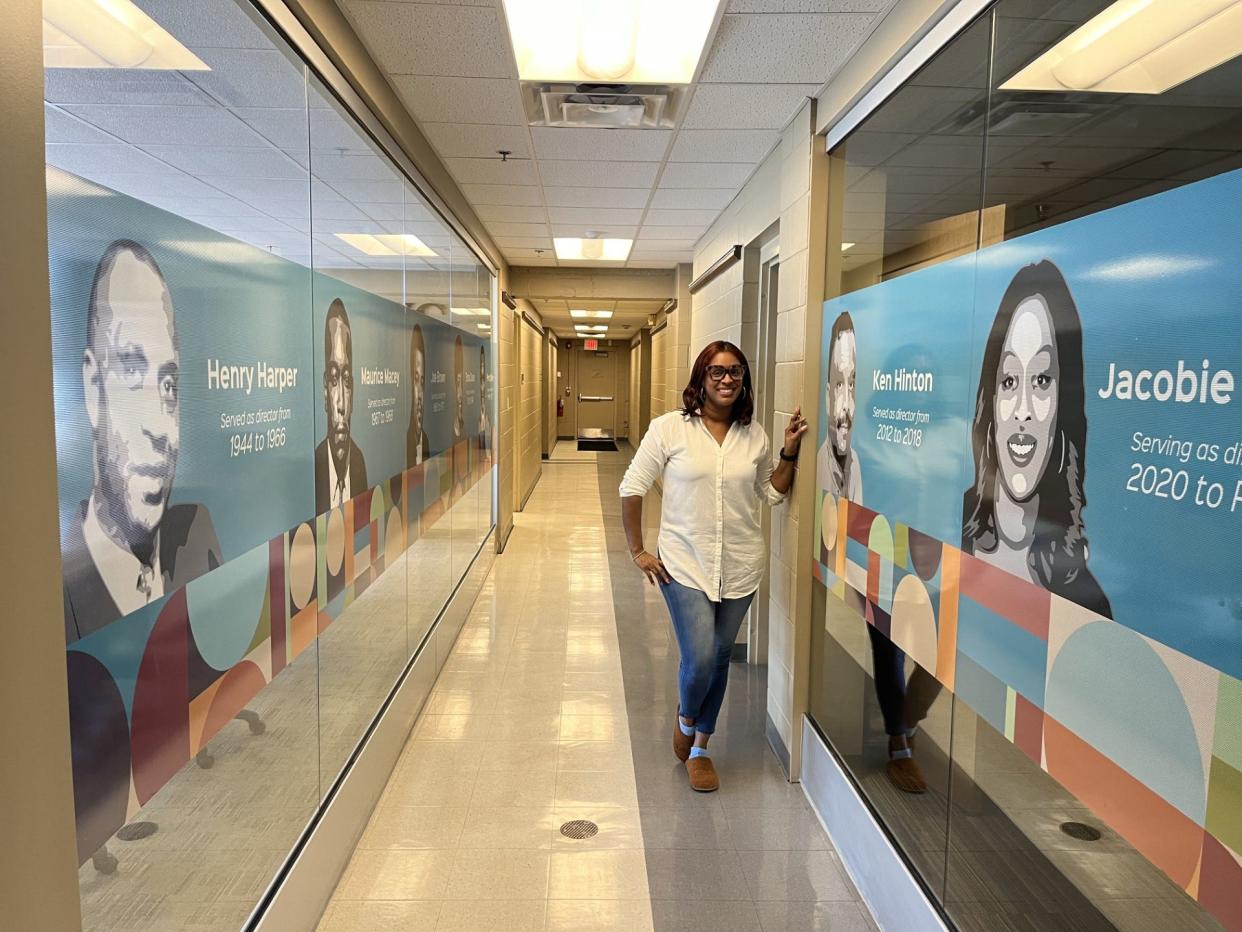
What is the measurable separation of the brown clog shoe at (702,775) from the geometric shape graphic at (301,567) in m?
1.87

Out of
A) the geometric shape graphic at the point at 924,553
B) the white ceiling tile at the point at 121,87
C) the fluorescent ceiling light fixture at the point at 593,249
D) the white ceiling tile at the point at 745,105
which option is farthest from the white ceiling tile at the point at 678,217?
the white ceiling tile at the point at 121,87

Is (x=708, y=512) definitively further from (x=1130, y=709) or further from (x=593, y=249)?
(x=593, y=249)

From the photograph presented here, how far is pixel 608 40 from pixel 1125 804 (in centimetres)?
311

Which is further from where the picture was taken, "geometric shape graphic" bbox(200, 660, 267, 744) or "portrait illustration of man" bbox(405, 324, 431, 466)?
"portrait illustration of man" bbox(405, 324, 431, 466)

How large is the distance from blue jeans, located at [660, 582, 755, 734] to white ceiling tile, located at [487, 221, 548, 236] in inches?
169

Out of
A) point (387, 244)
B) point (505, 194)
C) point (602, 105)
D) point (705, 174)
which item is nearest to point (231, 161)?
point (387, 244)

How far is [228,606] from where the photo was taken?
2.06 metres

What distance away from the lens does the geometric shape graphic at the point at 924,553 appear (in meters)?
2.40

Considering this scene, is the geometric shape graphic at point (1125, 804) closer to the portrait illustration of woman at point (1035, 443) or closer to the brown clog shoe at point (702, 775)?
the portrait illustration of woman at point (1035, 443)

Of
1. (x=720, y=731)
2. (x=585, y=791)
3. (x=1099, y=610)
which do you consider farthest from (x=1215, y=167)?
(x=720, y=731)

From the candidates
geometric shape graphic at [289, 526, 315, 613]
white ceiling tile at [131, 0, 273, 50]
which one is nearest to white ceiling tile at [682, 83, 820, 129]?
white ceiling tile at [131, 0, 273, 50]

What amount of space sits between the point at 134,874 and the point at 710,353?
278 centimetres

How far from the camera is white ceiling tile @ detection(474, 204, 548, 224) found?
6.37m

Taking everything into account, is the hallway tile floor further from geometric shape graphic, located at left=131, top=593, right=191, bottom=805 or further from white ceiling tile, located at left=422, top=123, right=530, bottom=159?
white ceiling tile, located at left=422, top=123, right=530, bottom=159
